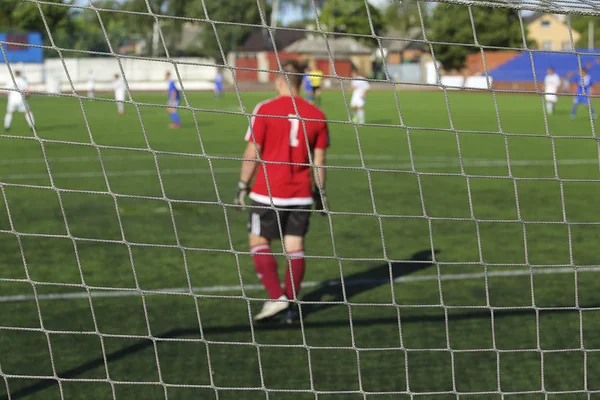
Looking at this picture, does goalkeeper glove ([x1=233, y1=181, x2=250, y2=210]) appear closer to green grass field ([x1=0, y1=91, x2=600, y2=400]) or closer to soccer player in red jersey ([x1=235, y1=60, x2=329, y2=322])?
soccer player in red jersey ([x1=235, y1=60, x2=329, y2=322])

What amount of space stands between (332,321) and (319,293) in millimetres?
799

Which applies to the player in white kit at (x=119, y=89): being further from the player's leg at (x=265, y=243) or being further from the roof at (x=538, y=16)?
the player's leg at (x=265, y=243)

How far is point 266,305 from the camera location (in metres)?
6.11

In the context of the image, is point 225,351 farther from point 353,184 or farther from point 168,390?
point 353,184

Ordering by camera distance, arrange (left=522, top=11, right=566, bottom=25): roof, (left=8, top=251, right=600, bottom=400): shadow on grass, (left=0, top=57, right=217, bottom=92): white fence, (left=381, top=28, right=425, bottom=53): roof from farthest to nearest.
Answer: (left=0, top=57, right=217, bottom=92): white fence
(left=8, top=251, right=600, bottom=400): shadow on grass
(left=522, top=11, right=566, bottom=25): roof
(left=381, top=28, right=425, bottom=53): roof

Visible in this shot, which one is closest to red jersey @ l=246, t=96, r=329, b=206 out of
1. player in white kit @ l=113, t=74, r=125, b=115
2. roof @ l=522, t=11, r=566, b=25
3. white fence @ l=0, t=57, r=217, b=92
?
roof @ l=522, t=11, r=566, b=25

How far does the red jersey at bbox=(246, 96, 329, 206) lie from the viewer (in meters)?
6.04

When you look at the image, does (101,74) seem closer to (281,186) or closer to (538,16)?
(538,16)

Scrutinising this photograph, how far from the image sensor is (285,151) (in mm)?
6094

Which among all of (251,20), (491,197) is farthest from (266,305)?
(251,20)

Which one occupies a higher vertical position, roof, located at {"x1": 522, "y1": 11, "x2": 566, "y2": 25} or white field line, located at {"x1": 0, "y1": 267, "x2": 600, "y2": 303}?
roof, located at {"x1": 522, "y1": 11, "x2": 566, "y2": 25}

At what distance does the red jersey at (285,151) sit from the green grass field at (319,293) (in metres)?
0.29

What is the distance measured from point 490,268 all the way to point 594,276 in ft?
2.68

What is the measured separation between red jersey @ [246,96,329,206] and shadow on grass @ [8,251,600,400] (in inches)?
31.7
